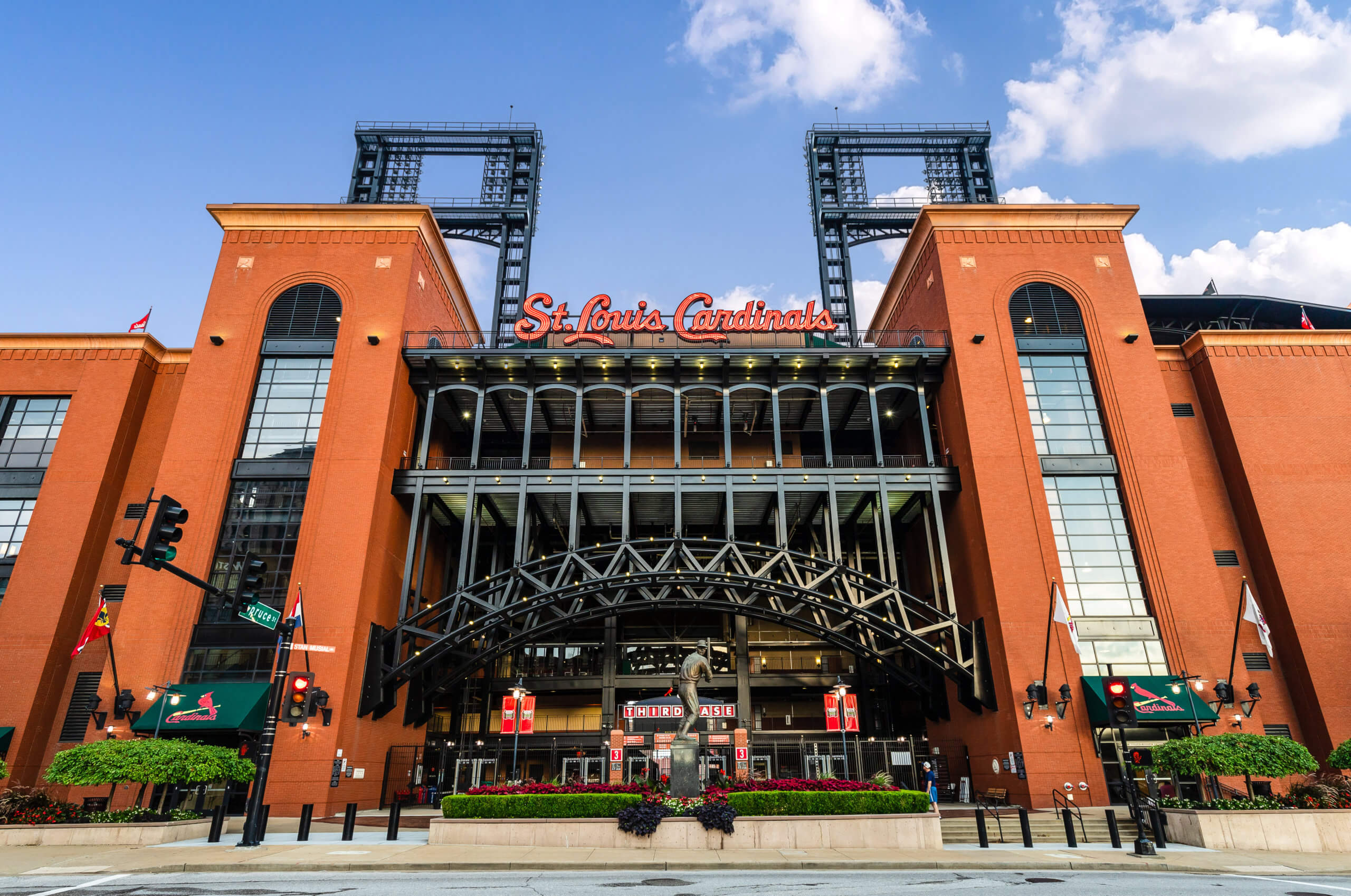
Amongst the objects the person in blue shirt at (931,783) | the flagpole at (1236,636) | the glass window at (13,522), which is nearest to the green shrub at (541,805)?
the person in blue shirt at (931,783)

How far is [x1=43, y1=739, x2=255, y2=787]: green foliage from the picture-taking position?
68.6 ft

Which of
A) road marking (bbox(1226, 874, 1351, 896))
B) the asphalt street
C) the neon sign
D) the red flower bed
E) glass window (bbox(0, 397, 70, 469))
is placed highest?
the neon sign

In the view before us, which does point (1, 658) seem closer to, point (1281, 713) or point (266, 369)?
point (266, 369)

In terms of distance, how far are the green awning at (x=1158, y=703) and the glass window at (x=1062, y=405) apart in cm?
977

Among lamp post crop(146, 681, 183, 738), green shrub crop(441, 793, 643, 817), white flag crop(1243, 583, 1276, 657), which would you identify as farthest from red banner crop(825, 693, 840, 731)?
lamp post crop(146, 681, 183, 738)

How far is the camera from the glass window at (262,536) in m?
30.1

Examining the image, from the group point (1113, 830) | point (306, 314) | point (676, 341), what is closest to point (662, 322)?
point (676, 341)

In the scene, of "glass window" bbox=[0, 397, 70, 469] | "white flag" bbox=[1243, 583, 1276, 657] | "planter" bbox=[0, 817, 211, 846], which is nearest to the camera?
"planter" bbox=[0, 817, 211, 846]

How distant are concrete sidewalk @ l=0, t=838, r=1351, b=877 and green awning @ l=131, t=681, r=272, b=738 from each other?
7.56m

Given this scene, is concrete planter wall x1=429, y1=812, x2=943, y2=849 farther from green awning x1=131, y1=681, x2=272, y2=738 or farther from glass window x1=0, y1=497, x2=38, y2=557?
glass window x1=0, y1=497, x2=38, y2=557

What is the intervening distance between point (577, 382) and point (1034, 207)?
23.1 m

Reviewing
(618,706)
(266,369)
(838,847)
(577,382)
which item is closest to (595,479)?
(577,382)

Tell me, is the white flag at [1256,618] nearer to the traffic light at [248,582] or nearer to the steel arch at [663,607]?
the steel arch at [663,607]

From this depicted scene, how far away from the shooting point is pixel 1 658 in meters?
30.4
